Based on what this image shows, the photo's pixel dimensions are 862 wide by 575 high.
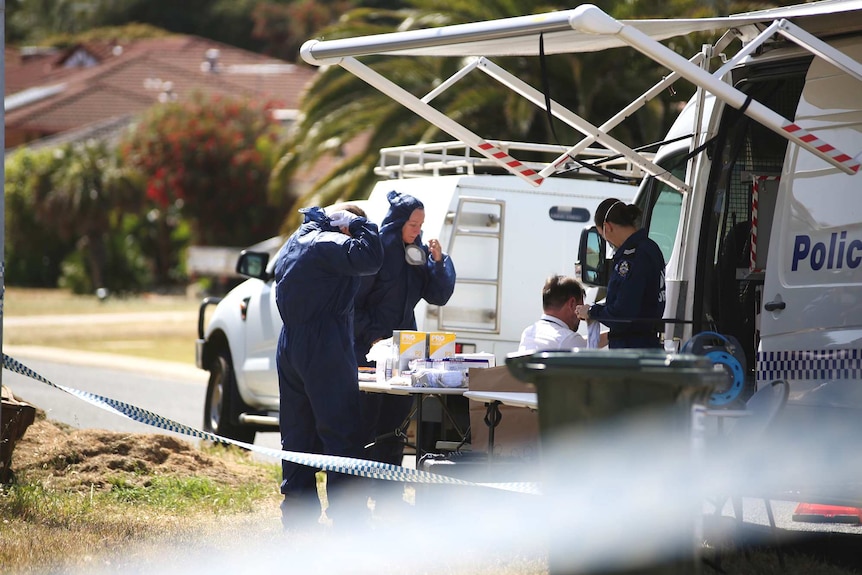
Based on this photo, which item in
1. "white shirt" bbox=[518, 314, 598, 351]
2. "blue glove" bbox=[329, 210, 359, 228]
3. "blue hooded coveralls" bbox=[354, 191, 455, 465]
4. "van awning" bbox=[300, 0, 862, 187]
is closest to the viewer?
"van awning" bbox=[300, 0, 862, 187]

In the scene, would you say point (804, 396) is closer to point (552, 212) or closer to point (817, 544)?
point (817, 544)

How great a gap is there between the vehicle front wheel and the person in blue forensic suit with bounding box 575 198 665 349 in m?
4.60

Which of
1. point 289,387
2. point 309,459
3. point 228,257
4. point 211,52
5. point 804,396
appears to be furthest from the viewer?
point 211,52

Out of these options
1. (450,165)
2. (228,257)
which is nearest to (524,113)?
(450,165)

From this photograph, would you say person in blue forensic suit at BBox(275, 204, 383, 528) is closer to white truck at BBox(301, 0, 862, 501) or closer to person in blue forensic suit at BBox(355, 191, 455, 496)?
person in blue forensic suit at BBox(355, 191, 455, 496)

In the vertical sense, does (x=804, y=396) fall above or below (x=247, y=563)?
above

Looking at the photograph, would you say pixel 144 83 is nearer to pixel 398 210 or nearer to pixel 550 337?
pixel 398 210

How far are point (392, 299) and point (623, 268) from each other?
5.99 ft

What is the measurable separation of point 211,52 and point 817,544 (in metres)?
48.4

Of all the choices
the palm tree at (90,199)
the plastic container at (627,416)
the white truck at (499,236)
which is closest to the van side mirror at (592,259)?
the white truck at (499,236)

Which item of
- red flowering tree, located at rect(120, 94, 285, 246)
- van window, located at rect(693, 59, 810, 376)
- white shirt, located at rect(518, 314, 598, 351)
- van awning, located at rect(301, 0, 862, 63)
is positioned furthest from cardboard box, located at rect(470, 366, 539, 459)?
red flowering tree, located at rect(120, 94, 285, 246)

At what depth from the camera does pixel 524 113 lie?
1606 cm

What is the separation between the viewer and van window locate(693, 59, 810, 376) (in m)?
7.25

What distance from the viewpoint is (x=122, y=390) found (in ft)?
50.7
